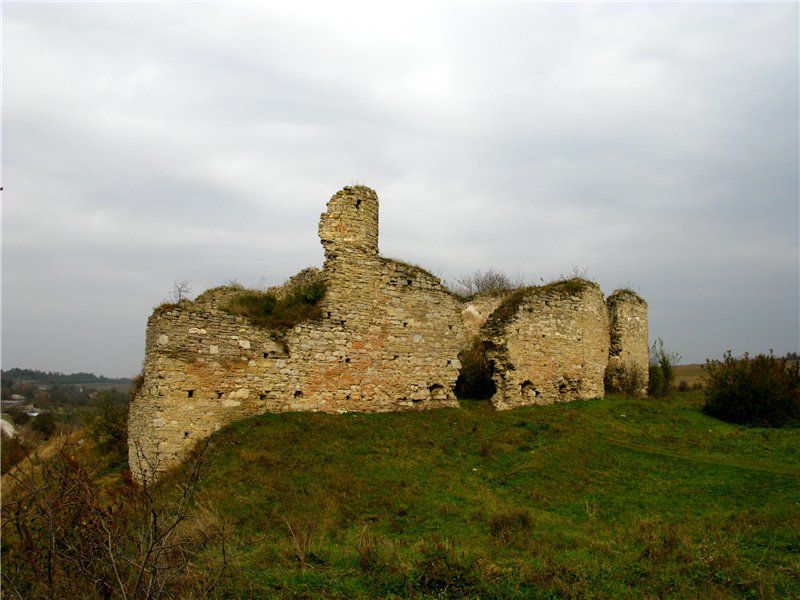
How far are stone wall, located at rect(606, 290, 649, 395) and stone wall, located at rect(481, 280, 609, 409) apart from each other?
123 centimetres

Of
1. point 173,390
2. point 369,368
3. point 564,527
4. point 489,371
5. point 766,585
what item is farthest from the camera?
point 489,371

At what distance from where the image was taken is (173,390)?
35.5 ft

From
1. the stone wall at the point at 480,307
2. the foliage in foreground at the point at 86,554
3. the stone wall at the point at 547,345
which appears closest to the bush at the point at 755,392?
the stone wall at the point at 547,345

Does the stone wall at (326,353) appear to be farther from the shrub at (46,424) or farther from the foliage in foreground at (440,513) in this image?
the shrub at (46,424)

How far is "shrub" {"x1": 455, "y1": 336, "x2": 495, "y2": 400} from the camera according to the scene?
16219 mm

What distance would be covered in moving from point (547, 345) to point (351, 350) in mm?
6148

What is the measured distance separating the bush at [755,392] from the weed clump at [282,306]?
42.5ft

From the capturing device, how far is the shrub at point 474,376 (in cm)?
1622

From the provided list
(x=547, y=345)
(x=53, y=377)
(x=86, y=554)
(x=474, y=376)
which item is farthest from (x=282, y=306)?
(x=53, y=377)

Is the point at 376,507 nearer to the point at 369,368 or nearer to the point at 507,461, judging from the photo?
the point at 507,461

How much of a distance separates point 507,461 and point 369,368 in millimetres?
3718

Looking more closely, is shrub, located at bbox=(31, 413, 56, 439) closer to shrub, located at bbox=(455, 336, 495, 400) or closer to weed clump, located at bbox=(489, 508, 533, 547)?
shrub, located at bbox=(455, 336, 495, 400)

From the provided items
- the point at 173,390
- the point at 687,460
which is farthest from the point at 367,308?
the point at 687,460

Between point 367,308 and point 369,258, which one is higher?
point 369,258
